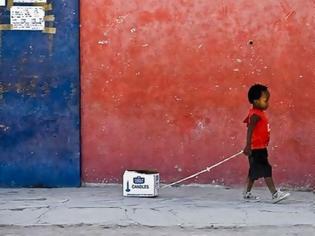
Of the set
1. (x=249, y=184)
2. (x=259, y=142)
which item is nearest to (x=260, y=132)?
(x=259, y=142)

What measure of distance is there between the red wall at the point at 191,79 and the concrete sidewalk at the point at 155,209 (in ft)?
1.73

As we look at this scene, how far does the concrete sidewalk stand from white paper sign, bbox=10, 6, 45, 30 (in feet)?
7.24

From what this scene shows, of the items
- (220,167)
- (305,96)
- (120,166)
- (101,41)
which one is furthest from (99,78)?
(305,96)

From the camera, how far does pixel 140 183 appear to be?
935cm

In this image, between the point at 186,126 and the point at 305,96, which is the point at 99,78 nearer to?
the point at 186,126

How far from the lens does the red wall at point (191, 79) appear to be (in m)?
10.1

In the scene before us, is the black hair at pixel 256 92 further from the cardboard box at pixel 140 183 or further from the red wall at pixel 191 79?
the cardboard box at pixel 140 183

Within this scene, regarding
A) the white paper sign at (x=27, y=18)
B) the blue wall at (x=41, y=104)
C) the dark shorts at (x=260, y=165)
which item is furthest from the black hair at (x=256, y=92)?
the white paper sign at (x=27, y=18)

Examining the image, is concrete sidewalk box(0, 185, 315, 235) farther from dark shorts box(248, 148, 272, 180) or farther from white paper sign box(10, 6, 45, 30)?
white paper sign box(10, 6, 45, 30)

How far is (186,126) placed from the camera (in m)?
10.2

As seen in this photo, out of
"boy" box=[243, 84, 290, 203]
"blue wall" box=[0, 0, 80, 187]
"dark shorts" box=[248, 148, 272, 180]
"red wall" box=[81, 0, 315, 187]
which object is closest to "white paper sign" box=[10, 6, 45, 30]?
"blue wall" box=[0, 0, 80, 187]

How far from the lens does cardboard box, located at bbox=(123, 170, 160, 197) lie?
9.29m

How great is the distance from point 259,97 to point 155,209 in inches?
75.5

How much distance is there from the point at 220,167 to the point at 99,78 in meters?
2.06
